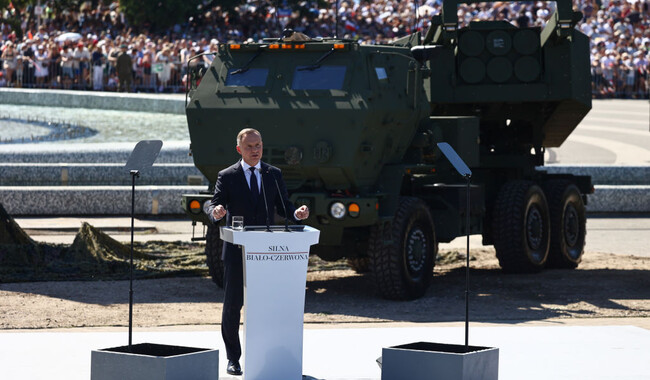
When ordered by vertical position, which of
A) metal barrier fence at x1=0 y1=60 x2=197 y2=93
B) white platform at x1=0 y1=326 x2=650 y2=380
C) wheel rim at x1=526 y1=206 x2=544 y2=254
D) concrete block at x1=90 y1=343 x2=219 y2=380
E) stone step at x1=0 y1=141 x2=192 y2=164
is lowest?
white platform at x1=0 y1=326 x2=650 y2=380

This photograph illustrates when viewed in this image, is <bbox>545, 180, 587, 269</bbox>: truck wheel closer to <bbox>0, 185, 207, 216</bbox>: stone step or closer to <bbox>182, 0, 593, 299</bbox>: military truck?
<bbox>182, 0, 593, 299</bbox>: military truck

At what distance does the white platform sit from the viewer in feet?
28.1

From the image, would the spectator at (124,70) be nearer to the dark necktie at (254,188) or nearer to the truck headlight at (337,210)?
the truck headlight at (337,210)

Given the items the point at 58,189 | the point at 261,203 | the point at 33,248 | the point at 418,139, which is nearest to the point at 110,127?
the point at 58,189

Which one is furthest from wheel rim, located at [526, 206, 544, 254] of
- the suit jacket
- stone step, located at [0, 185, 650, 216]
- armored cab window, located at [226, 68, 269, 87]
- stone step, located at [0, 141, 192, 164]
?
stone step, located at [0, 141, 192, 164]

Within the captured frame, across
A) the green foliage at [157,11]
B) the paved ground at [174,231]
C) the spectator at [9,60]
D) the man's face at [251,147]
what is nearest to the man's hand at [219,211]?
the man's face at [251,147]

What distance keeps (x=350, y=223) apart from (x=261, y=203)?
4.12 metres

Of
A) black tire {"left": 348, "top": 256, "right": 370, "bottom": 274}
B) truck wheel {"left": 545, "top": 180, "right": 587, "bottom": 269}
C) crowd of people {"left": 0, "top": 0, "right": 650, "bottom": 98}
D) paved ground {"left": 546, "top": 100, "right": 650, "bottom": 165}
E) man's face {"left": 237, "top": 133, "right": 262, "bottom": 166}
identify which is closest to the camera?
man's face {"left": 237, "top": 133, "right": 262, "bottom": 166}

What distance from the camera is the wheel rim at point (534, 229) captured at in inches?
603

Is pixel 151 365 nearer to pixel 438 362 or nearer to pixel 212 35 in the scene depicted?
pixel 438 362

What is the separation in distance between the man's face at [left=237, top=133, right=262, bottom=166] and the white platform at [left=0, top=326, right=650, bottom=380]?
1.34 metres

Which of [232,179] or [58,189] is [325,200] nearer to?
[232,179]

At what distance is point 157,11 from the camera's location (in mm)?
44750

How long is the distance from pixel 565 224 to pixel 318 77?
15.2 ft
